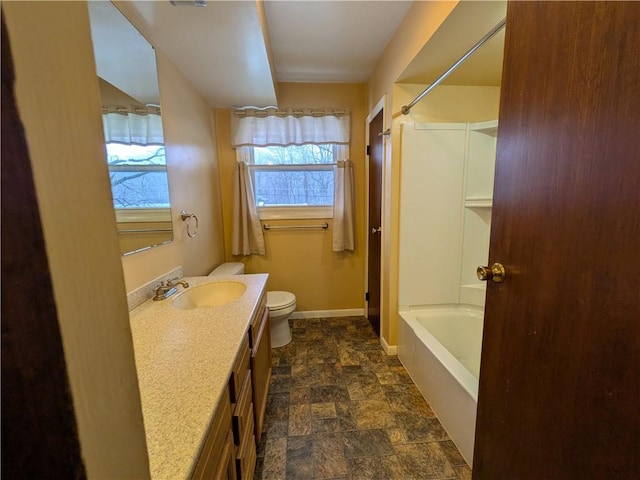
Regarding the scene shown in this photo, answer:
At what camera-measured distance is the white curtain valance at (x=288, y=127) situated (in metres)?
2.60

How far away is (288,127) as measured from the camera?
8.64ft

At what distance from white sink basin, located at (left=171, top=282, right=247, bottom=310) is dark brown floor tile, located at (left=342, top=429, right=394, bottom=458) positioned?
98cm

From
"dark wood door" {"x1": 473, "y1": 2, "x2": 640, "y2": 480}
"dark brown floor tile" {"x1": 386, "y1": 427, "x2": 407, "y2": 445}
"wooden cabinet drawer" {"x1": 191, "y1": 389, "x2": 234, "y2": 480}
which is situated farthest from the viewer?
"dark brown floor tile" {"x1": 386, "y1": 427, "x2": 407, "y2": 445}

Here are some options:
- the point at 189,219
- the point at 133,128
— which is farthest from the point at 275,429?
the point at 133,128

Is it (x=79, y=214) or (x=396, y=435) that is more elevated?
(x=79, y=214)

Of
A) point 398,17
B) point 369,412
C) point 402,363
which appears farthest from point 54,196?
point 402,363

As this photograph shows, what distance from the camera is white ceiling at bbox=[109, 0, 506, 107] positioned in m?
1.26

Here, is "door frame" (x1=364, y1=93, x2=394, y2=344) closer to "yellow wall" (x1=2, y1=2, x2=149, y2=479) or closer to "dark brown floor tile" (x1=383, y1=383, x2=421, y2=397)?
"dark brown floor tile" (x1=383, y1=383, x2=421, y2=397)

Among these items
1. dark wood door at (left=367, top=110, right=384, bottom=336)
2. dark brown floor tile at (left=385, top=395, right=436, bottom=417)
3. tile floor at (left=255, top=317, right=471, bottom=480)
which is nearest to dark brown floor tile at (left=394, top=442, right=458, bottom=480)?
A: tile floor at (left=255, top=317, right=471, bottom=480)

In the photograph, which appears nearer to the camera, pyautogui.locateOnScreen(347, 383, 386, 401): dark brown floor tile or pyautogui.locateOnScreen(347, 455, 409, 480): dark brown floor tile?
pyautogui.locateOnScreen(347, 455, 409, 480): dark brown floor tile

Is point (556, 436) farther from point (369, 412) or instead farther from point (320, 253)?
point (320, 253)

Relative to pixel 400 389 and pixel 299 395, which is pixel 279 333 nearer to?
pixel 299 395

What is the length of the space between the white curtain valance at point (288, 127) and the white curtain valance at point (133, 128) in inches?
44.9

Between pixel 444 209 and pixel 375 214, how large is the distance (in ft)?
1.97
